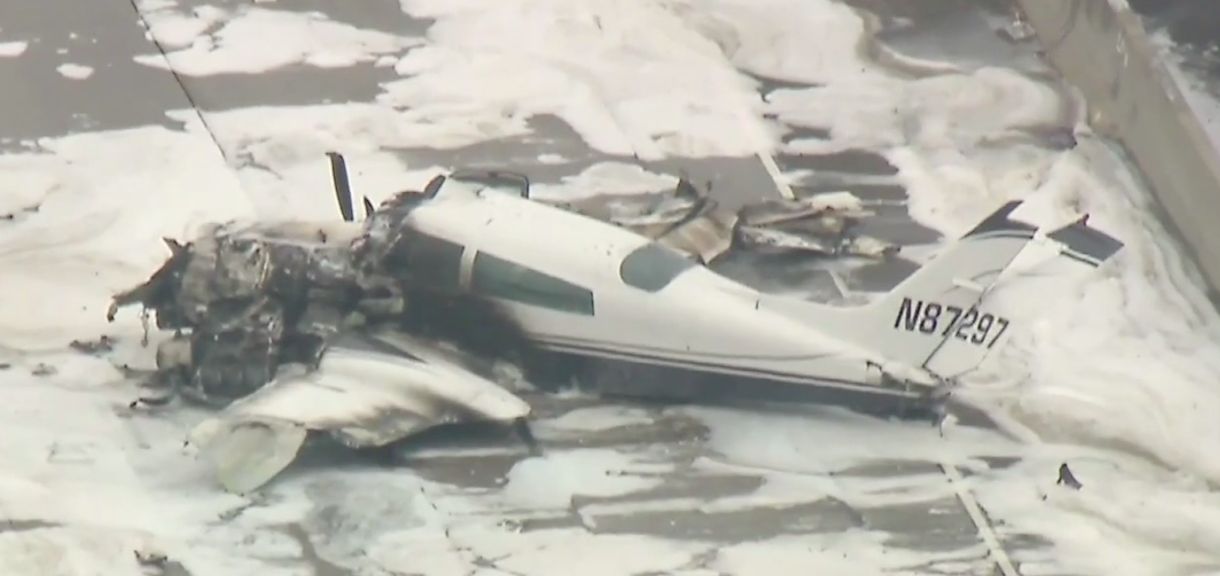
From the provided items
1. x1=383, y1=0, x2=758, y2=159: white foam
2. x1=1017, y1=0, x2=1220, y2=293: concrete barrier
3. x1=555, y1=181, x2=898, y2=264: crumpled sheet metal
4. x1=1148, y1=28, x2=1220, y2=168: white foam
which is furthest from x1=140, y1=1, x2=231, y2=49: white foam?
x1=1148, y1=28, x2=1220, y2=168: white foam

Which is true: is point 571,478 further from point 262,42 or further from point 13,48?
point 13,48

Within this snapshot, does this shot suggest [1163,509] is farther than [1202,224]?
No

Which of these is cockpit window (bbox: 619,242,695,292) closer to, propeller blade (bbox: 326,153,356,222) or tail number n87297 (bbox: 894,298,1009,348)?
tail number n87297 (bbox: 894,298,1009,348)

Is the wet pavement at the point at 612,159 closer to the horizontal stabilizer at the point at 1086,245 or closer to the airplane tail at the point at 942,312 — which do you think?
the airplane tail at the point at 942,312

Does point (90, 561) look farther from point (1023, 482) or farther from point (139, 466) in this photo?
point (1023, 482)

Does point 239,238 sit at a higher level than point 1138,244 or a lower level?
higher

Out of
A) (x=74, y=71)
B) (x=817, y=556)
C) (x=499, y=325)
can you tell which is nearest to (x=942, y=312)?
(x=817, y=556)

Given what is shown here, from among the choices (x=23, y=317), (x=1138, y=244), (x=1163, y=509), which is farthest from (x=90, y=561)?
(x=1138, y=244)
